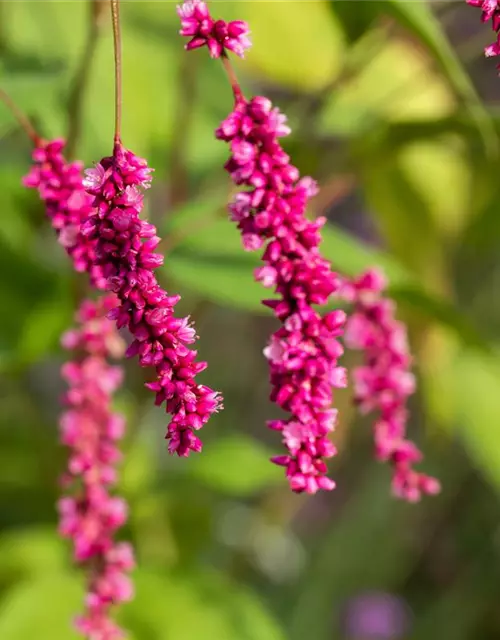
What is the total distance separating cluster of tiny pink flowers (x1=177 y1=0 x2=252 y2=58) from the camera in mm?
292

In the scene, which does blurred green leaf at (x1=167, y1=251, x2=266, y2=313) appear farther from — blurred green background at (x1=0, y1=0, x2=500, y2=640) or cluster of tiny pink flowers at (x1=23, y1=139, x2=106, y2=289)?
cluster of tiny pink flowers at (x1=23, y1=139, x2=106, y2=289)

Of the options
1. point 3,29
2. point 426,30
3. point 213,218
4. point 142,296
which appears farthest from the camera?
point 3,29

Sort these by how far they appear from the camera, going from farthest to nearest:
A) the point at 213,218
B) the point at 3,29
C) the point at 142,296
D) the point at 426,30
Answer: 1. the point at 3,29
2. the point at 213,218
3. the point at 426,30
4. the point at 142,296

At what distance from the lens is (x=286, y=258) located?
11.9 inches

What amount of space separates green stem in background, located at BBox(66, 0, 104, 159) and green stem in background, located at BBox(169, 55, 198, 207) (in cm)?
11

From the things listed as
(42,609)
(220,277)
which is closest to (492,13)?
(220,277)

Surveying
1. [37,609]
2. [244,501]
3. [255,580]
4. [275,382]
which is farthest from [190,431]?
[244,501]

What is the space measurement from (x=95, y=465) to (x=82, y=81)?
20 centimetres

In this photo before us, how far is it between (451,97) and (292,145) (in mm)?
255

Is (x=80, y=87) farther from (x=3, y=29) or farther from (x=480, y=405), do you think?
(x=480, y=405)

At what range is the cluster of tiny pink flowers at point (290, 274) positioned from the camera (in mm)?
293

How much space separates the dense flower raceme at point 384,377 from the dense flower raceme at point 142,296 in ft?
0.54

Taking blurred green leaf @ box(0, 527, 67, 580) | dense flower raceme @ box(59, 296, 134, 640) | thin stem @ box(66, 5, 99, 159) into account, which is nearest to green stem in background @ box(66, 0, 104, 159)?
thin stem @ box(66, 5, 99, 159)

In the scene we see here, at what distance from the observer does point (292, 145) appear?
616 millimetres
